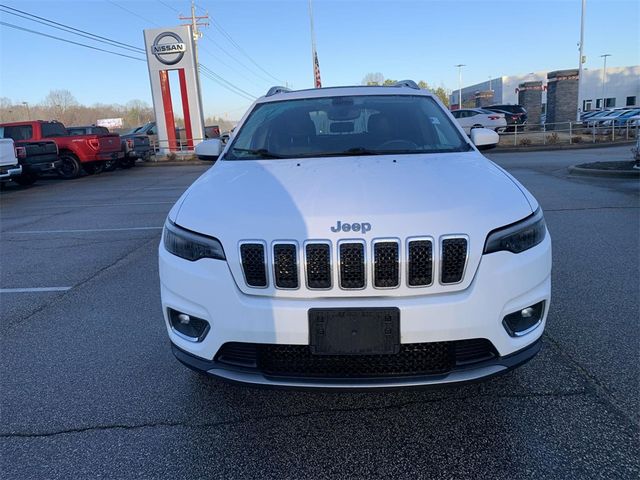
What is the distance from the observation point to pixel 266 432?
260cm

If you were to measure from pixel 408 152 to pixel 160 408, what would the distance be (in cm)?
228

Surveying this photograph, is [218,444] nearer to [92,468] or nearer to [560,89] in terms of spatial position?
[92,468]

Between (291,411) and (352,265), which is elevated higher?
(352,265)

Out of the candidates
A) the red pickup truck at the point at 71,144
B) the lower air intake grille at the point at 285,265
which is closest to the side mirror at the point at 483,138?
the lower air intake grille at the point at 285,265

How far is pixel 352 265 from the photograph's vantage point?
222cm

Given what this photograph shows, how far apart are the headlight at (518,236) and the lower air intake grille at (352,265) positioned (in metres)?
0.59

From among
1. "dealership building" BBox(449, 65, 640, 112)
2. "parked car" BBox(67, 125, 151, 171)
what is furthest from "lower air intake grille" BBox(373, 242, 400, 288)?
"dealership building" BBox(449, 65, 640, 112)

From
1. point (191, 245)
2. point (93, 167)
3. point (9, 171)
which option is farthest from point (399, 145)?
point (93, 167)

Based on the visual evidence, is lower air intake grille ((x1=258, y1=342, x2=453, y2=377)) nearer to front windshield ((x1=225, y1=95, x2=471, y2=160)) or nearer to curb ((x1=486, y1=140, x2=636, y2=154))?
front windshield ((x1=225, y1=95, x2=471, y2=160))

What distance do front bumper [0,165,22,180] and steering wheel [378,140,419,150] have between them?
13.5 meters

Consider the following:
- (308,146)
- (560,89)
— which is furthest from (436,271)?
(560,89)

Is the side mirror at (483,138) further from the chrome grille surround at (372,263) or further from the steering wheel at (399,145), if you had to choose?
the chrome grille surround at (372,263)

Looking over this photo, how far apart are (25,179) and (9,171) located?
2639mm

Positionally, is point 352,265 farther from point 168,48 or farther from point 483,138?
point 168,48
